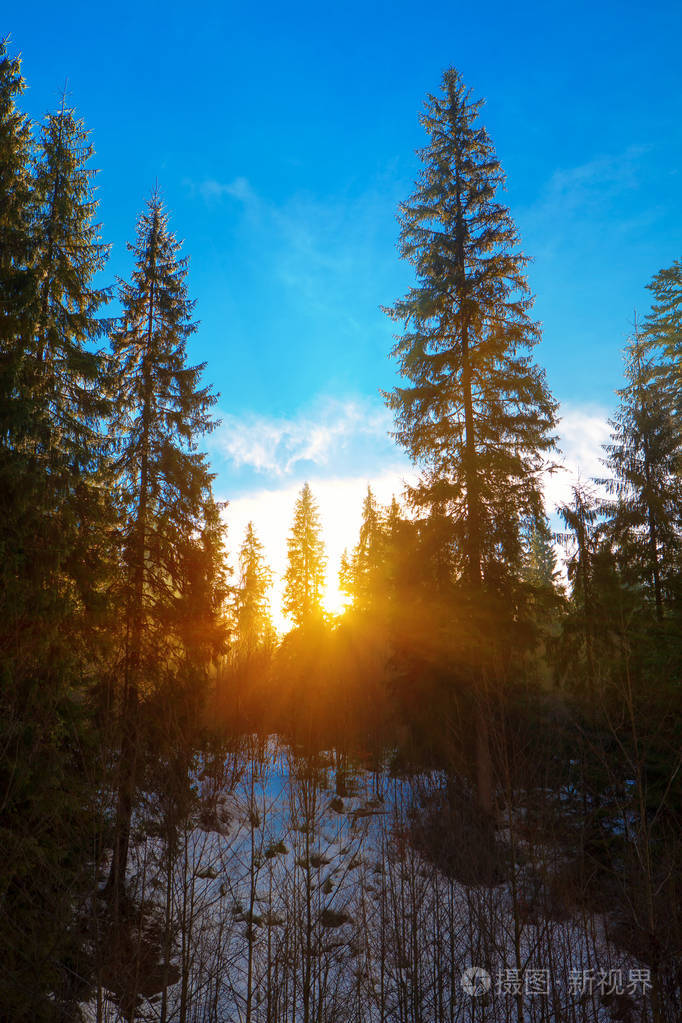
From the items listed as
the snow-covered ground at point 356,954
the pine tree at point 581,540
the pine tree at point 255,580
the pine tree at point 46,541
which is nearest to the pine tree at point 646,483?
the pine tree at point 581,540

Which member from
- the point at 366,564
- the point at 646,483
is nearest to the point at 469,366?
the point at 646,483

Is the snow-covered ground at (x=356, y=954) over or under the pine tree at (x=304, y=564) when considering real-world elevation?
under

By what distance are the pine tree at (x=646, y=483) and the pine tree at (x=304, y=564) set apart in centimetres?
1982

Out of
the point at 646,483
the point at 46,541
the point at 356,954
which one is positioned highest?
the point at 646,483

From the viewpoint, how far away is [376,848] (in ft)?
51.4

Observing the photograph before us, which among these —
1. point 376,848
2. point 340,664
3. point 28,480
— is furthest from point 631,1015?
point 340,664

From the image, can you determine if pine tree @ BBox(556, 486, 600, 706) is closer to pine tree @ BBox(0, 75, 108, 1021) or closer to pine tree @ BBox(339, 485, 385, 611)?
pine tree @ BBox(339, 485, 385, 611)

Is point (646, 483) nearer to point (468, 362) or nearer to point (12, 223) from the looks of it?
point (468, 362)

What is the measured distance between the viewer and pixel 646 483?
63.9 feet

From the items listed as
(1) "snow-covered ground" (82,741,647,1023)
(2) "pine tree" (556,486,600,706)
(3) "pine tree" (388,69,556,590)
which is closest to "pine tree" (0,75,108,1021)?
(1) "snow-covered ground" (82,741,647,1023)

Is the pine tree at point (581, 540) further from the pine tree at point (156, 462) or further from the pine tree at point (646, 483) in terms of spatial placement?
the pine tree at point (156, 462)

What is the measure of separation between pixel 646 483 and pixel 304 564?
22.9m

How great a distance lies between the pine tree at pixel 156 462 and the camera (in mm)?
14102

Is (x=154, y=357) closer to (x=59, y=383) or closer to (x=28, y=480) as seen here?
(x=59, y=383)
